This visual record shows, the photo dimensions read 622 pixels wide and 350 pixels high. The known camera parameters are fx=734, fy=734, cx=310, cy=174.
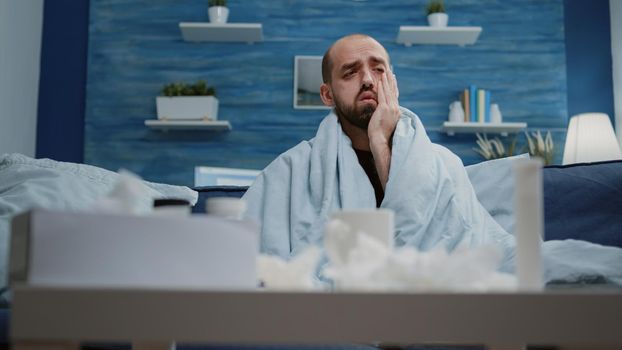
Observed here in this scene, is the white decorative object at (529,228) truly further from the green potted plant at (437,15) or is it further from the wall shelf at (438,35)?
the green potted plant at (437,15)

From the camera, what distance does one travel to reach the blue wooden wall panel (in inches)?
176

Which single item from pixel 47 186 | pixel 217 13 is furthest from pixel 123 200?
pixel 217 13

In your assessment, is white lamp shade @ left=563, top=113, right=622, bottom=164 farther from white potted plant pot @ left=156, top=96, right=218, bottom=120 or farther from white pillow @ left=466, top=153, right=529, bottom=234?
white potted plant pot @ left=156, top=96, right=218, bottom=120

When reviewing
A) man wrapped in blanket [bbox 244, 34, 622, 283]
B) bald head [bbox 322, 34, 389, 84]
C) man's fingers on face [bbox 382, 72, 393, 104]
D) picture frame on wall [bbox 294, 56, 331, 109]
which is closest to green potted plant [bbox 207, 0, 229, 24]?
picture frame on wall [bbox 294, 56, 331, 109]

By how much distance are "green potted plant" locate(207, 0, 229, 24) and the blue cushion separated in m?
2.77

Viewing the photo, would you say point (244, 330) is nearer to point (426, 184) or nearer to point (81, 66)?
point (426, 184)

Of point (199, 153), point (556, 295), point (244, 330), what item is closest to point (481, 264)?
point (556, 295)

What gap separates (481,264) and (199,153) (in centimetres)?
381

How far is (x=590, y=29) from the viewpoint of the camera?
15.1 ft

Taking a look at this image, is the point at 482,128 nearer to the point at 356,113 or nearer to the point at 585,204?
the point at 356,113

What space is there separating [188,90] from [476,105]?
67.7 inches

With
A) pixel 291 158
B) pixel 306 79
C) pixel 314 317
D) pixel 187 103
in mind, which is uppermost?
pixel 306 79

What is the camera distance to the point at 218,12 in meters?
4.37

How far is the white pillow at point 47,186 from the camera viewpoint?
168 centimetres
